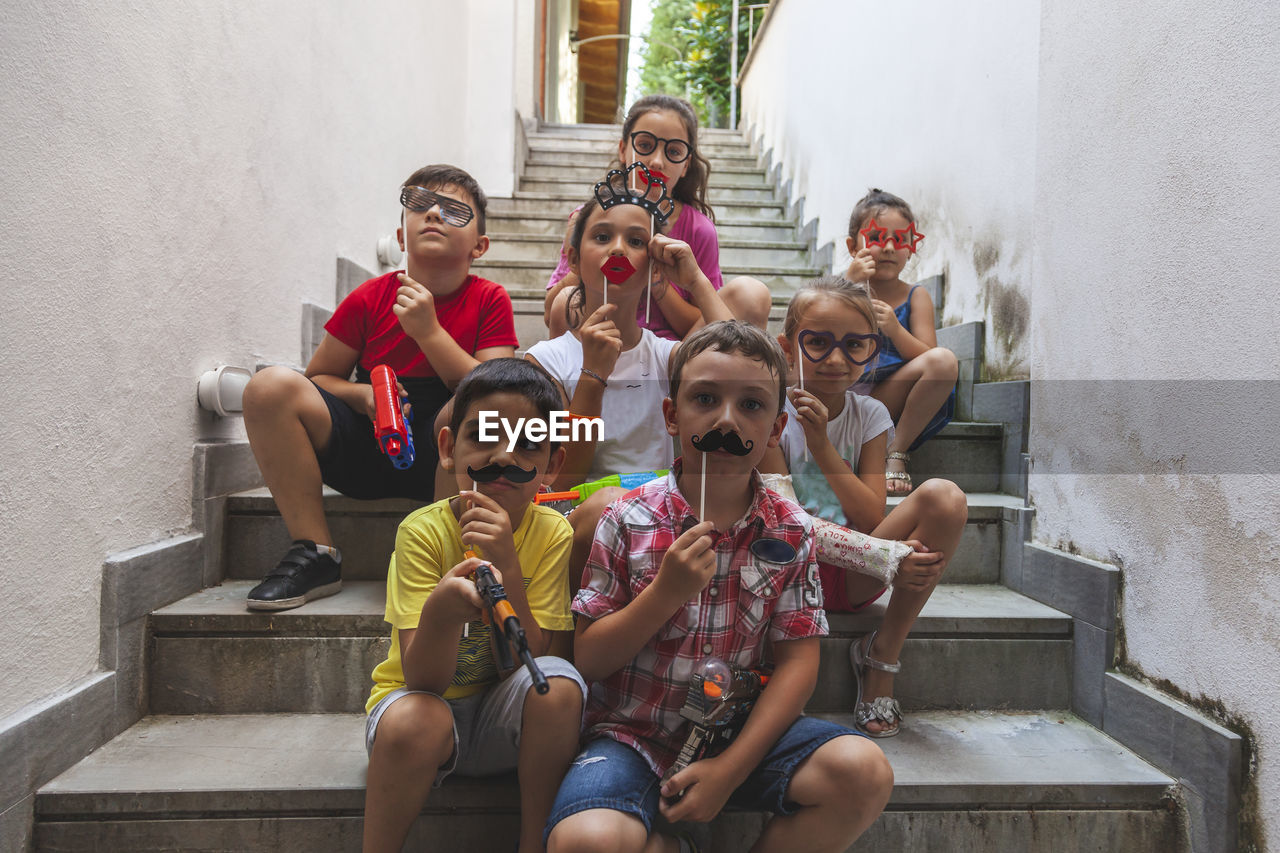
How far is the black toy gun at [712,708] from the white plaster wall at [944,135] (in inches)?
56.4

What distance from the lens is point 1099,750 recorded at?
58.7 inches

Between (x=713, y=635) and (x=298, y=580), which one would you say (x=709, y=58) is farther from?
(x=713, y=635)

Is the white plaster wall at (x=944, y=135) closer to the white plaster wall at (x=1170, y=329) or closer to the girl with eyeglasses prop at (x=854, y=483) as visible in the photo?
the white plaster wall at (x=1170, y=329)

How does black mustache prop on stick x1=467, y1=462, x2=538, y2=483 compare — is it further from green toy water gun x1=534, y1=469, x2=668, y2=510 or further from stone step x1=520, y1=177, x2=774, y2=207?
stone step x1=520, y1=177, x2=774, y2=207

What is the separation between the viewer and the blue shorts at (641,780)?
1.11 meters

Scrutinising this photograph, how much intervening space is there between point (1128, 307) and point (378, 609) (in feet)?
5.12

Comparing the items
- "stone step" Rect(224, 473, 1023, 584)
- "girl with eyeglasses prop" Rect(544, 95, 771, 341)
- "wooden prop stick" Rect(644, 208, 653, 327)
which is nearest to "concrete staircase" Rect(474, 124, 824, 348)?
"girl with eyeglasses prop" Rect(544, 95, 771, 341)

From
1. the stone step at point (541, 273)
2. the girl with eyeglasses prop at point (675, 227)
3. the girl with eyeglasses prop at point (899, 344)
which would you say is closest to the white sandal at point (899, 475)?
the girl with eyeglasses prop at point (899, 344)

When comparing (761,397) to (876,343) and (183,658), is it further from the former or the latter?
(183,658)

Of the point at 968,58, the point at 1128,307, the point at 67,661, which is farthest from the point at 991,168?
the point at 67,661

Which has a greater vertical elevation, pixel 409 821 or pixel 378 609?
pixel 378 609

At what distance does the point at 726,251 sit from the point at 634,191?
2.57m

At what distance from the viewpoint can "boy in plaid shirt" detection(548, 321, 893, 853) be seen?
1141 mm

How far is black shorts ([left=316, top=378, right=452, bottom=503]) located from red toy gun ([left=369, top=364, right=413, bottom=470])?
22 centimetres
